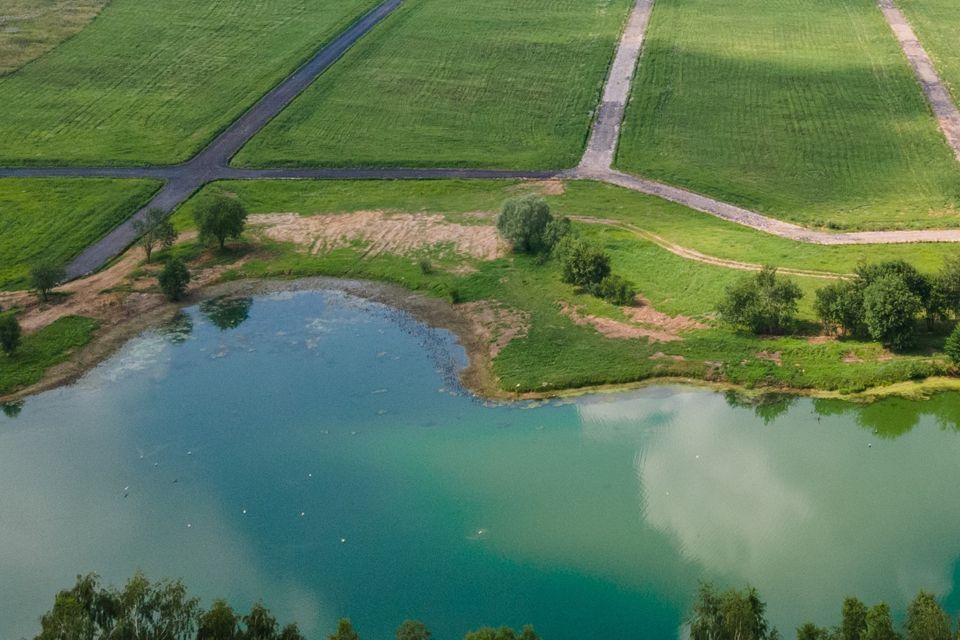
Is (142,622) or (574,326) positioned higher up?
(142,622)

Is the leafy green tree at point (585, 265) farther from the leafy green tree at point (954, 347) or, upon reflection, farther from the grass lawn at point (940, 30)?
the grass lawn at point (940, 30)

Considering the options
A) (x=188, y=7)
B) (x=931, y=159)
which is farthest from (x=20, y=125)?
(x=931, y=159)

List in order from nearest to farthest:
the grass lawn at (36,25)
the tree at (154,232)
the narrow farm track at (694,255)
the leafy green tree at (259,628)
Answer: the leafy green tree at (259,628), the narrow farm track at (694,255), the tree at (154,232), the grass lawn at (36,25)

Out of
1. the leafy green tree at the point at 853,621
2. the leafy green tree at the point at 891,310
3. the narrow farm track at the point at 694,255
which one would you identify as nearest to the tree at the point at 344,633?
the leafy green tree at the point at 853,621

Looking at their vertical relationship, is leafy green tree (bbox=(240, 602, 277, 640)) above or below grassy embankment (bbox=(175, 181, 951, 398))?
above

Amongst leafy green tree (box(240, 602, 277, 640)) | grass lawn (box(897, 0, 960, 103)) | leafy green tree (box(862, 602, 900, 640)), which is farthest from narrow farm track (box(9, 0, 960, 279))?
leafy green tree (box(240, 602, 277, 640))

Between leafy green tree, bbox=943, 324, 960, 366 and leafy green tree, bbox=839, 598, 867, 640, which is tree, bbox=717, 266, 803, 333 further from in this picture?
leafy green tree, bbox=839, 598, 867, 640

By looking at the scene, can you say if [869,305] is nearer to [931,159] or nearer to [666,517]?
[666,517]
